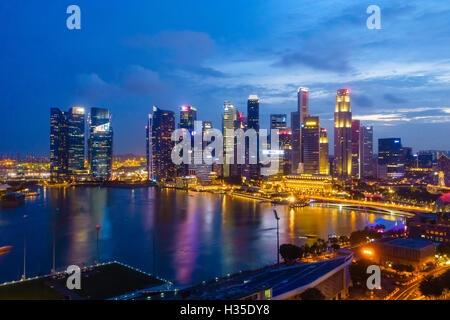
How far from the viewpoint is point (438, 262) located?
8133mm

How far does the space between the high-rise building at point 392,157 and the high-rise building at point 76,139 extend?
37.4m

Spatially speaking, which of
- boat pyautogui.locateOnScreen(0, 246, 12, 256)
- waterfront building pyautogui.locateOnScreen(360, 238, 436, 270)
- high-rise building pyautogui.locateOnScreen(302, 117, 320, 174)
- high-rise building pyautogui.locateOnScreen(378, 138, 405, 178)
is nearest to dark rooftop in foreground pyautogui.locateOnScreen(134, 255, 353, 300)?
waterfront building pyautogui.locateOnScreen(360, 238, 436, 270)

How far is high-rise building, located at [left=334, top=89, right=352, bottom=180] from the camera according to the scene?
35.1 m

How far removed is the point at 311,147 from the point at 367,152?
1773 cm

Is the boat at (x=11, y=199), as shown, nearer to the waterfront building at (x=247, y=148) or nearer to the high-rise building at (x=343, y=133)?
the waterfront building at (x=247, y=148)

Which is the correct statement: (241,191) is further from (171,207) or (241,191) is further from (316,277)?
(316,277)

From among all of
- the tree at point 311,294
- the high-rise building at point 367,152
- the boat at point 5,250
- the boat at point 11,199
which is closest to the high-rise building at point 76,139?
the boat at point 11,199

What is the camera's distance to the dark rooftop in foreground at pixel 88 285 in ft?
18.5

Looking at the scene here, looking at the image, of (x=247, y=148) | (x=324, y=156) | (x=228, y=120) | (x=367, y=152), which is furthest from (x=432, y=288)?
(x=367, y=152)

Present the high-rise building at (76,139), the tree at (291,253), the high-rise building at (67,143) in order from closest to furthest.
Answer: the tree at (291,253) → the high-rise building at (67,143) → the high-rise building at (76,139)

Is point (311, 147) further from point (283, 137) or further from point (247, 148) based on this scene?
point (283, 137)

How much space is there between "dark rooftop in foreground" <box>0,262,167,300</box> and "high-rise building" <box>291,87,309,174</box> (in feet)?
107

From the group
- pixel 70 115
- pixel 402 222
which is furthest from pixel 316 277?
pixel 70 115

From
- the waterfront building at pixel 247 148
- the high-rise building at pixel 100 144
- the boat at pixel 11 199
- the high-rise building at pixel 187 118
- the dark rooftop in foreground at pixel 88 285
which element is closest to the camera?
the dark rooftop in foreground at pixel 88 285
